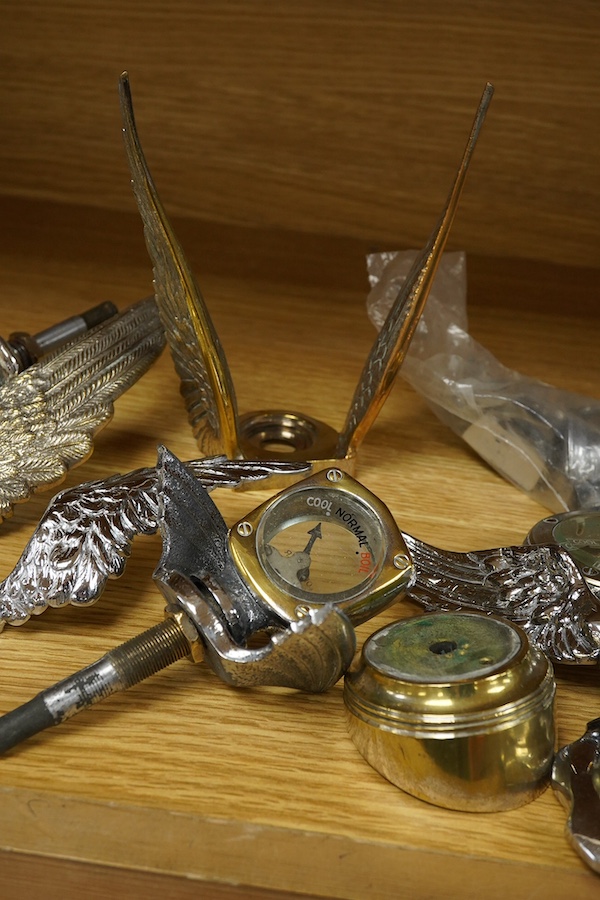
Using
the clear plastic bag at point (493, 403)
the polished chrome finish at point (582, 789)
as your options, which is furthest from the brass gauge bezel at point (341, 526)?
the clear plastic bag at point (493, 403)

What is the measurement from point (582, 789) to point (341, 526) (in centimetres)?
22

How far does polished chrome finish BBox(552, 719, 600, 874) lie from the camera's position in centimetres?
60

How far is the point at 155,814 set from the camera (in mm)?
614

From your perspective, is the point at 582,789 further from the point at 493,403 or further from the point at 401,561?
the point at 493,403

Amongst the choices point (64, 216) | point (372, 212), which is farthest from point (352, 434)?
point (64, 216)

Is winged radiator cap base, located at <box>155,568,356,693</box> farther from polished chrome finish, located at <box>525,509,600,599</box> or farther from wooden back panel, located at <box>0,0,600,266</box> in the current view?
wooden back panel, located at <box>0,0,600,266</box>

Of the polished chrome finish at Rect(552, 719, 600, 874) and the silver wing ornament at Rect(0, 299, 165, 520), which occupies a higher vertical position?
the silver wing ornament at Rect(0, 299, 165, 520)

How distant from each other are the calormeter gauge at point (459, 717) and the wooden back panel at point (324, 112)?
3.03 feet

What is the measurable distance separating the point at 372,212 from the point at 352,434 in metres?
0.61

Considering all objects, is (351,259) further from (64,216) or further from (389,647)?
(389,647)

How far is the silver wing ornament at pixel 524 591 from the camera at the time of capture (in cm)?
72

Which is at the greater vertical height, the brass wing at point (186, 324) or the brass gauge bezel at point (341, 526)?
the brass wing at point (186, 324)

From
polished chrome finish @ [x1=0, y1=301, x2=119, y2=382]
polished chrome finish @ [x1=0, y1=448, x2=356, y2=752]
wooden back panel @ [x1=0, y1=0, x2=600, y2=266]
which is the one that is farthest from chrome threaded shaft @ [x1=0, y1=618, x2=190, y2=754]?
wooden back panel @ [x1=0, y1=0, x2=600, y2=266]

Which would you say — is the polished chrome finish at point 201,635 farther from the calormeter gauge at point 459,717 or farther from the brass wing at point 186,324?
the brass wing at point 186,324
